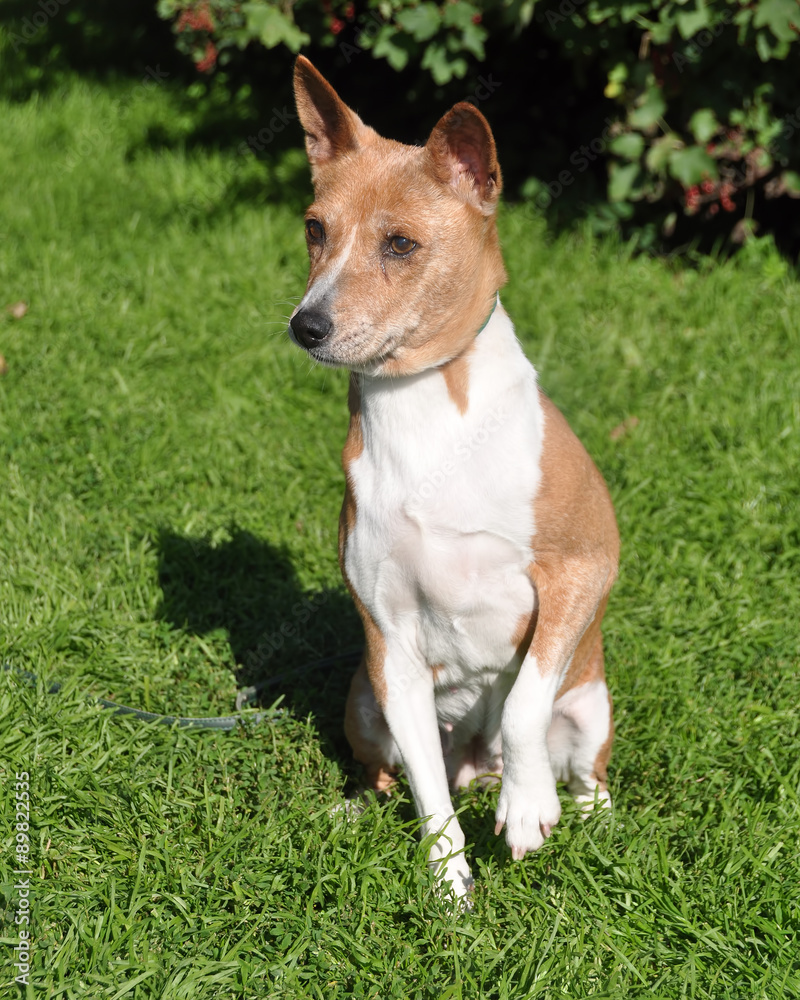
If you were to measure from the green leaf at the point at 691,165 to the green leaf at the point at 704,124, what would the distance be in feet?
0.32

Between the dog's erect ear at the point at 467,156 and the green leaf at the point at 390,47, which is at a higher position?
the dog's erect ear at the point at 467,156

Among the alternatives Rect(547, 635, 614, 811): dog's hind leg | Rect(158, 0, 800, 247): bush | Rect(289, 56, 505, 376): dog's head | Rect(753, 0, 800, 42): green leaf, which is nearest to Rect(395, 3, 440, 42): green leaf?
Rect(158, 0, 800, 247): bush

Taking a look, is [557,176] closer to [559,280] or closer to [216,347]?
[559,280]

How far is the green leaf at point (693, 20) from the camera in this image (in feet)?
17.0

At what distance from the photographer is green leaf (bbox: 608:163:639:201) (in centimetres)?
598

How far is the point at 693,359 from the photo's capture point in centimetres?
549

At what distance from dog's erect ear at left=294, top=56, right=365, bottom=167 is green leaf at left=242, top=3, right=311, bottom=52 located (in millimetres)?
2681

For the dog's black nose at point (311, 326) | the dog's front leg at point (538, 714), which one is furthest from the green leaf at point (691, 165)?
the dog's black nose at point (311, 326)

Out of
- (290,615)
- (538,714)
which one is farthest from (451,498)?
(290,615)

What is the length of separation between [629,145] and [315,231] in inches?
138

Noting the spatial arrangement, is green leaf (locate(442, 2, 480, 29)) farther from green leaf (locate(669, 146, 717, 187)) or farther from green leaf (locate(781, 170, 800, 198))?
green leaf (locate(781, 170, 800, 198))

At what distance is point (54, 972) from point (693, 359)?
4245 millimetres

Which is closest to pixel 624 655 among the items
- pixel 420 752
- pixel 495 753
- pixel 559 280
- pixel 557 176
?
pixel 495 753

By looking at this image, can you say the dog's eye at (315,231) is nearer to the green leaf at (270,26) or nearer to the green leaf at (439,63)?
the green leaf at (270,26)
